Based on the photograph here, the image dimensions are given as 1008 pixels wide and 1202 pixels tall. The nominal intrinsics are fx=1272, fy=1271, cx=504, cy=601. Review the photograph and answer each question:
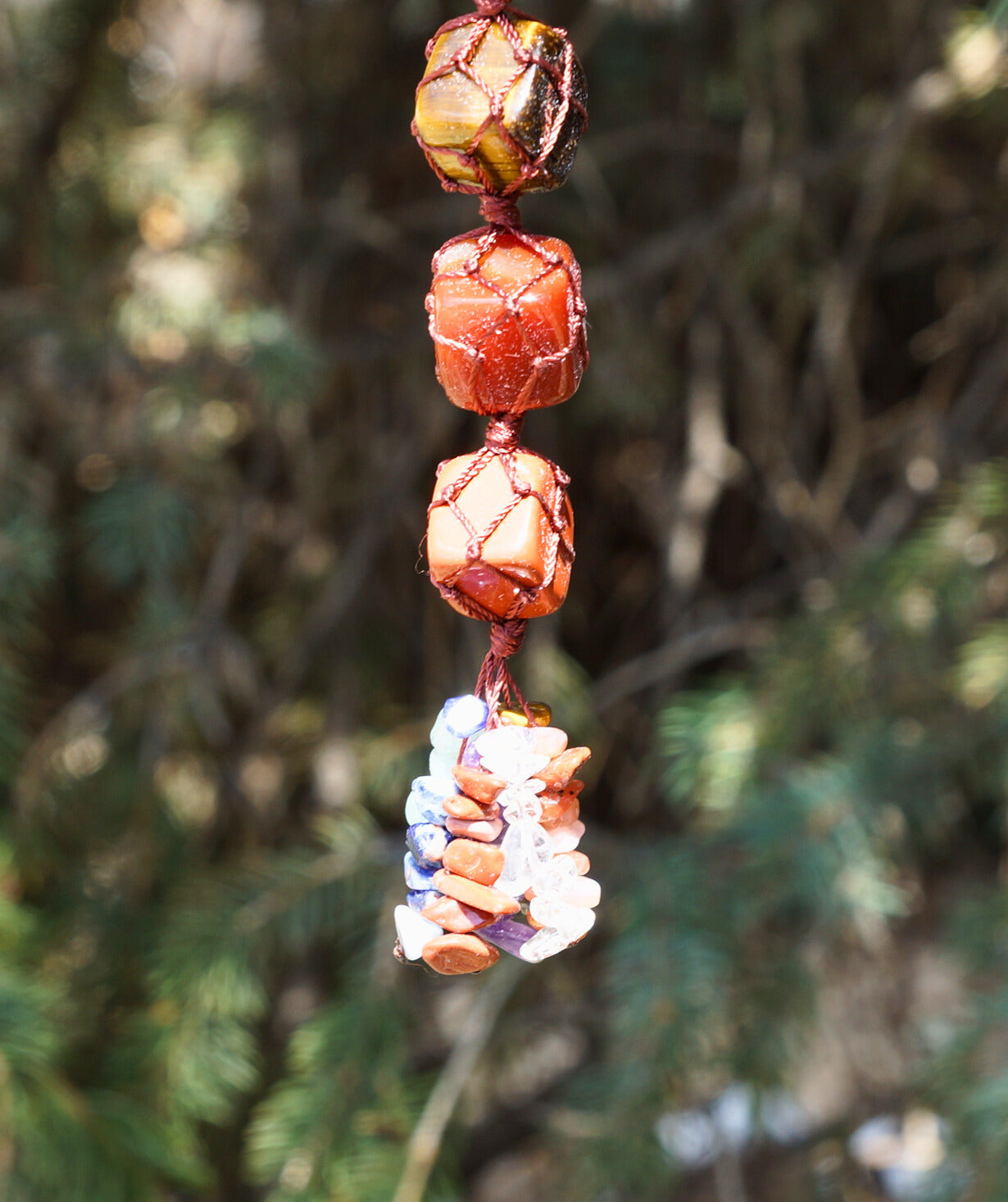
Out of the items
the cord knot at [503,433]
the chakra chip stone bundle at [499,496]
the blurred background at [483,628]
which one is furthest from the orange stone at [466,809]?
the blurred background at [483,628]

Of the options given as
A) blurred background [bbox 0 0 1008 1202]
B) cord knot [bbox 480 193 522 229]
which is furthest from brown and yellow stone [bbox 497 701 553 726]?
blurred background [bbox 0 0 1008 1202]

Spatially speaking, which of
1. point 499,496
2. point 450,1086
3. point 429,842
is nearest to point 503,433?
point 499,496

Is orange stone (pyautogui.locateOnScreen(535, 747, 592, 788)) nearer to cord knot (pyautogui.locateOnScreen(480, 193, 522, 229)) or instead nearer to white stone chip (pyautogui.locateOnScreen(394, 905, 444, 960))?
white stone chip (pyautogui.locateOnScreen(394, 905, 444, 960))

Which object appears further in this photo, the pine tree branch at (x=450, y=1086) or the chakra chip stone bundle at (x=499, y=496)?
the pine tree branch at (x=450, y=1086)

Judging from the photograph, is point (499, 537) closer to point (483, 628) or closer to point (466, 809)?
point (466, 809)

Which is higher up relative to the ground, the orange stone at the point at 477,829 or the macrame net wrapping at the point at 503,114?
the macrame net wrapping at the point at 503,114

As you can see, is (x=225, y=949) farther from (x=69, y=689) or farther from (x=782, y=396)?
(x=782, y=396)

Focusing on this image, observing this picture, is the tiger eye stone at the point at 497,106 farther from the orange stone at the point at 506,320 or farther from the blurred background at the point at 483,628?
the blurred background at the point at 483,628
